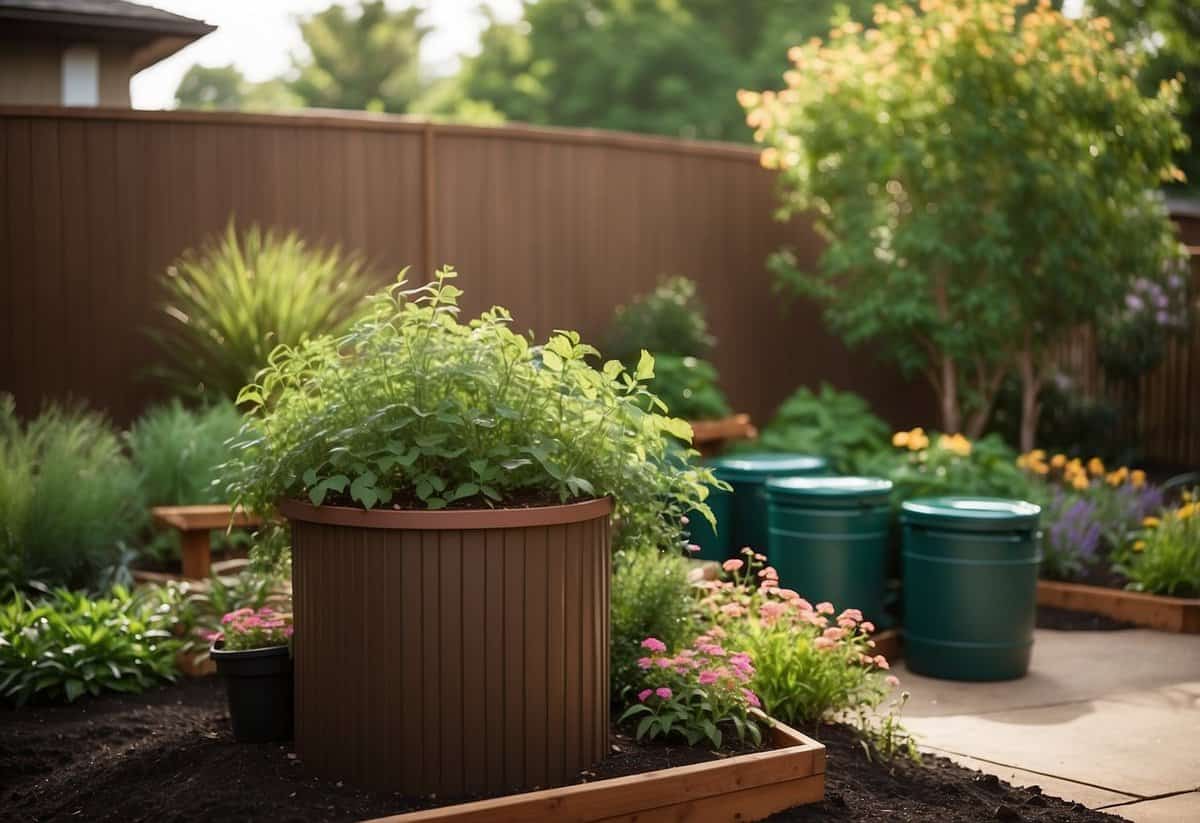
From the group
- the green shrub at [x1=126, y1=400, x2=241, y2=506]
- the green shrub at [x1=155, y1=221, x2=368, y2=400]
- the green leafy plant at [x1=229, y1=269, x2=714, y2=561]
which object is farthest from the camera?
the green shrub at [x1=155, y1=221, x2=368, y2=400]

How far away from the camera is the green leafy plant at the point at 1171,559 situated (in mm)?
7121

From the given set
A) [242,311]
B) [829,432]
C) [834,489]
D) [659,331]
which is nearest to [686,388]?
[659,331]

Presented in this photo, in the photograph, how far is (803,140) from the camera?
9586 mm

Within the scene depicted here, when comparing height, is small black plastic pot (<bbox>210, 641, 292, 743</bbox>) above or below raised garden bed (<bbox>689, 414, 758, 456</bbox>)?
below

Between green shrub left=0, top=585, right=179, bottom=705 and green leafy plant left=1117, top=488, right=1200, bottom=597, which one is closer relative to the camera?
green shrub left=0, top=585, right=179, bottom=705

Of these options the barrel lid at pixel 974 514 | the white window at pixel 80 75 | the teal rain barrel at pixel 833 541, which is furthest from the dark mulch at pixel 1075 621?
the white window at pixel 80 75

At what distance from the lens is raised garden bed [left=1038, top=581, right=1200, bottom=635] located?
275 inches

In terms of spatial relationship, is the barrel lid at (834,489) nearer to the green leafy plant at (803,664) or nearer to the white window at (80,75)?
the green leafy plant at (803,664)

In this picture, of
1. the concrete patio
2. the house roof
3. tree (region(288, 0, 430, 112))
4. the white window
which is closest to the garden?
the concrete patio

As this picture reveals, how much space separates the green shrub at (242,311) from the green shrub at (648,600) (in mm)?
3027

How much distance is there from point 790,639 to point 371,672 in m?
1.69

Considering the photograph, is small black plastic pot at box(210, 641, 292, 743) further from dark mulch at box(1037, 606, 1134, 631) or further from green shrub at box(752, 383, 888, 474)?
green shrub at box(752, 383, 888, 474)

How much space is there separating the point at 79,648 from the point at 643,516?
2.50 meters

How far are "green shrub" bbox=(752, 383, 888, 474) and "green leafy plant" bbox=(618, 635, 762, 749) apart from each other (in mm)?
3793
